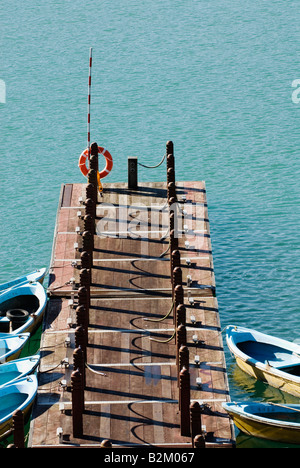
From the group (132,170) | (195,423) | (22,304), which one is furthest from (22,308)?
(195,423)

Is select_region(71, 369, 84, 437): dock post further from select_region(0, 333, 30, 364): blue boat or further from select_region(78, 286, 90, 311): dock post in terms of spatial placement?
select_region(0, 333, 30, 364): blue boat

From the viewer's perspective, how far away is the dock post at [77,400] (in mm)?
27484

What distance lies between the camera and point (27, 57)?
69312 millimetres

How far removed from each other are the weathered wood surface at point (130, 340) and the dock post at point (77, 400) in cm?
45

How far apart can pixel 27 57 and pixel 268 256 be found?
105 feet

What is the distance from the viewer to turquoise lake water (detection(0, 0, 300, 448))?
43.0 metres

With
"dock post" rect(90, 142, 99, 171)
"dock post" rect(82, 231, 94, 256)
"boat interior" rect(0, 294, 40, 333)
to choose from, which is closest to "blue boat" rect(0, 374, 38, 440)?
"dock post" rect(82, 231, 94, 256)

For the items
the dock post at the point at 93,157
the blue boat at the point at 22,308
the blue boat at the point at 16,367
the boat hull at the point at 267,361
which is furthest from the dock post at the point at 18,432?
the dock post at the point at 93,157

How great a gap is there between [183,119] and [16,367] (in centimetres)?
2981

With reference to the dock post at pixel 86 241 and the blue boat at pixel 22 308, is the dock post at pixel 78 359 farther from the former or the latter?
the blue boat at pixel 22 308

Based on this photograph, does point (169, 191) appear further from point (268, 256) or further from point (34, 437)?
point (34, 437)

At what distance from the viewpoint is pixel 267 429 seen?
30.9 metres

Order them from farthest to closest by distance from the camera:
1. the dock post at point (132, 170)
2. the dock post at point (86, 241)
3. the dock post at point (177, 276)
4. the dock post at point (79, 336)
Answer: the dock post at point (132, 170) → the dock post at point (86, 241) → the dock post at point (177, 276) → the dock post at point (79, 336)

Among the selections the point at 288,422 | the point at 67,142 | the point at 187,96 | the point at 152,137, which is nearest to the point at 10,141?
the point at 67,142
